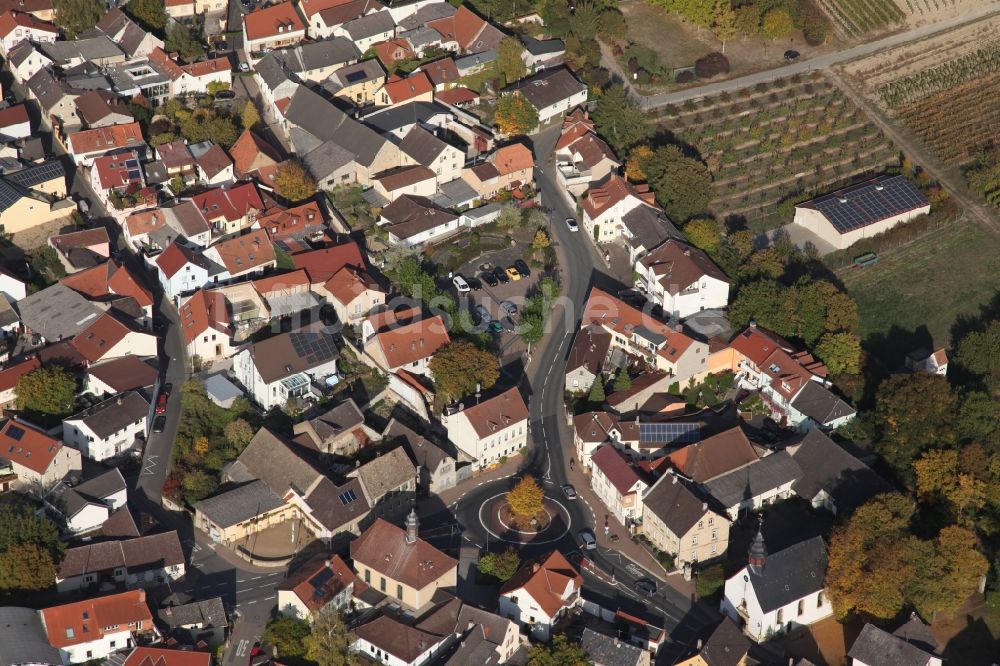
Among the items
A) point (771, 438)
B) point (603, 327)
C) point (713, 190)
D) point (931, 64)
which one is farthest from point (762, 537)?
point (931, 64)

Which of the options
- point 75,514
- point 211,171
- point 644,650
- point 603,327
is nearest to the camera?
point 644,650

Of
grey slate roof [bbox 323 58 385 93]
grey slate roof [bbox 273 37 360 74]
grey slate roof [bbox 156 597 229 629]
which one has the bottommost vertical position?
grey slate roof [bbox 156 597 229 629]

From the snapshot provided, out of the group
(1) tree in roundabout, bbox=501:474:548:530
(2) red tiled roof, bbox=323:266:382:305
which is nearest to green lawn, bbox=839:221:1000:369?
(1) tree in roundabout, bbox=501:474:548:530

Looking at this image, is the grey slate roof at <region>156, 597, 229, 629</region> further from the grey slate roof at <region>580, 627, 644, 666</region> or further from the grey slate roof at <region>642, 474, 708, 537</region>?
the grey slate roof at <region>642, 474, 708, 537</region>

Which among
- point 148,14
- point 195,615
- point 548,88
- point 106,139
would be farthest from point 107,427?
point 148,14

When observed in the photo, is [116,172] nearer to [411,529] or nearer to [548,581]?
[411,529]

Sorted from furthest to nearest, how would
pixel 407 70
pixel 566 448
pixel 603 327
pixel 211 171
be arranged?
pixel 407 70, pixel 211 171, pixel 603 327, pixel 566 448

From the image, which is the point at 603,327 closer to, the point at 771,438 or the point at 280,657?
the point at 771,438
